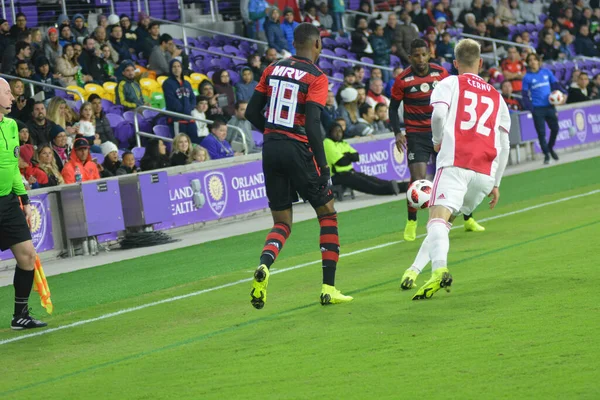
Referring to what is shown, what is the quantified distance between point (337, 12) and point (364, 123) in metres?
9.59

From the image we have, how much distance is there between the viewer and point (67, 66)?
2064 centimetres

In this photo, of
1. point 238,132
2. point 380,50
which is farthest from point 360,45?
point 238,132

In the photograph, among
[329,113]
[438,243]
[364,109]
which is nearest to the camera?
[438,243]

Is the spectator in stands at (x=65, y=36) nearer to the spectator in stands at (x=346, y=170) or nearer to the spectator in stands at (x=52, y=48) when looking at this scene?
the spectator in stands at (x=52, y=48)

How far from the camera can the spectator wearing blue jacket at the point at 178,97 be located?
2098 cm

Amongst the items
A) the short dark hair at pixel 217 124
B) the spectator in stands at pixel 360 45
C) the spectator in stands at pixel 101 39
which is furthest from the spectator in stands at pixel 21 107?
the spectator in stands at pixel 360 45

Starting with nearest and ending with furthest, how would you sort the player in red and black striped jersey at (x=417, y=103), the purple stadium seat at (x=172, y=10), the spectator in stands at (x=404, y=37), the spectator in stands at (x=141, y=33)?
1. the player in red and black striped jersey at (x=417, y=103)
2. the spectator in stands at (x=141, y=33)
3. the purple stadium seat at (x=172, y=10)
4. the spectator in stands at (x=404, y=37)

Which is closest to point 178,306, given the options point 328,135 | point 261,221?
point 261,221

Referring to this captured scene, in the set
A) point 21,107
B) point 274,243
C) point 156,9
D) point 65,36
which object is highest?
point 156,9

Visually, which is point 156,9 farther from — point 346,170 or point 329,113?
point 346,170

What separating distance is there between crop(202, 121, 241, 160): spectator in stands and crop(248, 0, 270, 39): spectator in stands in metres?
7.75

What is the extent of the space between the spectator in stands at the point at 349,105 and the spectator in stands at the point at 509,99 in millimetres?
5101

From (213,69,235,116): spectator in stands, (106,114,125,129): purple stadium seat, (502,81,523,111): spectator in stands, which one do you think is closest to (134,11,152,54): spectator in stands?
(213,69,235,116): spectator in stands

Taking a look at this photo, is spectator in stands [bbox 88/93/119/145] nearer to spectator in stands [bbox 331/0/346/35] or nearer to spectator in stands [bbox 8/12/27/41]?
spectator in stands [bbox 8/12/27/41]
